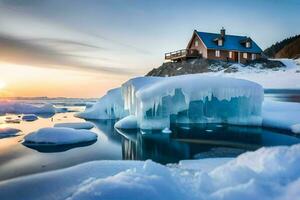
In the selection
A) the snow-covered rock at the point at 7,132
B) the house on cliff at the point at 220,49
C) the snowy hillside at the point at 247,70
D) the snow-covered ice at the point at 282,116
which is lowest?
the snow-covered rock at the point at 7,132

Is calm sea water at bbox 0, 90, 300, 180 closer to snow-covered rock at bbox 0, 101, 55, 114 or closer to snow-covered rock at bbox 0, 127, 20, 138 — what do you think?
snow-covered rock at bbox 0, 127, 20, 138

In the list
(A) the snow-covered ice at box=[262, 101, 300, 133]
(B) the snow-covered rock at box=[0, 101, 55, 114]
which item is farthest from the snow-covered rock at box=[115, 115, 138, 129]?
(B) the snow-covered rock at box=[0, 101, 55, 114]

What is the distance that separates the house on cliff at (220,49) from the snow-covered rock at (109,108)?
19431mm

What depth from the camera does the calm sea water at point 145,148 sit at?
10.0 metres

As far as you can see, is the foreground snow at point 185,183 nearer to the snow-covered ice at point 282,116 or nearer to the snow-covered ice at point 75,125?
the snow-covered ice at point 282,116

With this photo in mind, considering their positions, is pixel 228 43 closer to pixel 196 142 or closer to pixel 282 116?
pixel 282 116

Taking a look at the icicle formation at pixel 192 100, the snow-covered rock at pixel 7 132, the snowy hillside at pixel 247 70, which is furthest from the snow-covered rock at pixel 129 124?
the snowy hillside at pixel 247 70

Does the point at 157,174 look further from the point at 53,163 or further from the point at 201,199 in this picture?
the point at 53,163

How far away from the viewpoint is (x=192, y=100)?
18.8 m

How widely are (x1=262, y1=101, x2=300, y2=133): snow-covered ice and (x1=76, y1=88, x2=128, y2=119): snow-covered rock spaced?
38.3ft

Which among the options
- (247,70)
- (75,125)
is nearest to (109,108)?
(75,125)

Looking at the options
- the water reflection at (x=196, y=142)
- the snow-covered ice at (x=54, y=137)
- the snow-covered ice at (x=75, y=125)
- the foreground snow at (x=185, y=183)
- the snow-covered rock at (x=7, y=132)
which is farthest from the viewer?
the snow-covered ice at (x=75, y=125)

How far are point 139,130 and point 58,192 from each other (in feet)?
39.9

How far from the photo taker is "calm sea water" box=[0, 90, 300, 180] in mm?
10016
